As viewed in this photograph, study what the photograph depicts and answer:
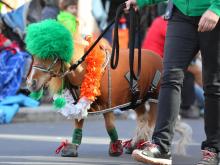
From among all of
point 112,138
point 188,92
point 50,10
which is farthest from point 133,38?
point 50,10

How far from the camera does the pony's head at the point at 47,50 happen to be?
5.46 meters

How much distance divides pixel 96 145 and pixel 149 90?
1.03m

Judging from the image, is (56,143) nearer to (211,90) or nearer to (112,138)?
(112,138)

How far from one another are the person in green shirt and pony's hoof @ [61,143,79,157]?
0.96 m

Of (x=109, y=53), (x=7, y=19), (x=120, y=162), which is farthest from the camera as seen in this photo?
(x=7, y=19)

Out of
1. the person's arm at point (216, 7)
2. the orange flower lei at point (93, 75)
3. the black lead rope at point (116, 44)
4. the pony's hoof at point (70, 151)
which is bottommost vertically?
the pony's hoof at point (70, 151)

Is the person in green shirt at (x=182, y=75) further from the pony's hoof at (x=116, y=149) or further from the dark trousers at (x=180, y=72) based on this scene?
the pony's hoof at (x=116, y=149)

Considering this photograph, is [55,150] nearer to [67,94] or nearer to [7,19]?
[67,94]

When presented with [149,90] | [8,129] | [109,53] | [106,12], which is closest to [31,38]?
[109,53]

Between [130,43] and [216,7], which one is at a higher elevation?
[216,7]

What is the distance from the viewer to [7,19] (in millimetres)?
9703

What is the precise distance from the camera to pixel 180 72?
16.1 ft

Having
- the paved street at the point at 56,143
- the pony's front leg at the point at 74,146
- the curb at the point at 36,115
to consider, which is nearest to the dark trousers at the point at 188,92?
the paved street at the point at 56,143

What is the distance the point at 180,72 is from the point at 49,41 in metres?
1.13
